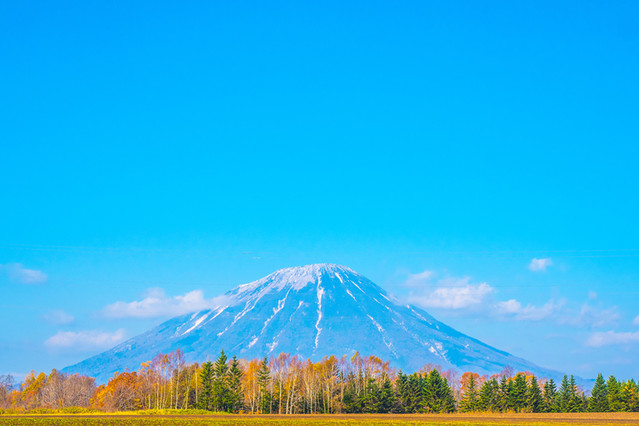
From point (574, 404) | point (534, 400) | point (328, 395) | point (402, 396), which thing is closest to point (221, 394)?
point (328, 395)

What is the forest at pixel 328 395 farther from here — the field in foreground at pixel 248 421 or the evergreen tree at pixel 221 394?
the field in foreground at pixel 248 421

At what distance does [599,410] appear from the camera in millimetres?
116812

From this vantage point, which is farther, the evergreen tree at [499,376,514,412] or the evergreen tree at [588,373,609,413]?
the evergreen tree at [588,373,609,413]

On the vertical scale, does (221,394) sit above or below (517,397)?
above

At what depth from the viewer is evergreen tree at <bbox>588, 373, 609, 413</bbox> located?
11700 cm

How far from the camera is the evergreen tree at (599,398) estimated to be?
117 meters

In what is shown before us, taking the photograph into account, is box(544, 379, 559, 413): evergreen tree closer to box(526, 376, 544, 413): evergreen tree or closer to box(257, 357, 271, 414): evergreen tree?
box(526, 376, 544, 413): evergreen tree

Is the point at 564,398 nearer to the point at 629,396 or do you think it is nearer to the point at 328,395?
the point at 629,396

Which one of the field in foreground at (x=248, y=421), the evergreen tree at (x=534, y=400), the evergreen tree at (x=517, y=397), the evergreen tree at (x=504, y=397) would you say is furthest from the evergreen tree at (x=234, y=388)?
the evergreen tree at (x=534, y=400)

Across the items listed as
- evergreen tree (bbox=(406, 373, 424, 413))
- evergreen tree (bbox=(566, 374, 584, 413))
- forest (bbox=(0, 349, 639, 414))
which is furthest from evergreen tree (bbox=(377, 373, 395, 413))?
evergreen tree (bbox=(566, 374, 584, 413))

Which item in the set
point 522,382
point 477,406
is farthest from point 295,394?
point 522,382

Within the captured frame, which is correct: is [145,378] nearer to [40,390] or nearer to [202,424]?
[40,390]

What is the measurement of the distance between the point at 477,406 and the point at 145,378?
250 ft

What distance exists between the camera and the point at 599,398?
393 ft
